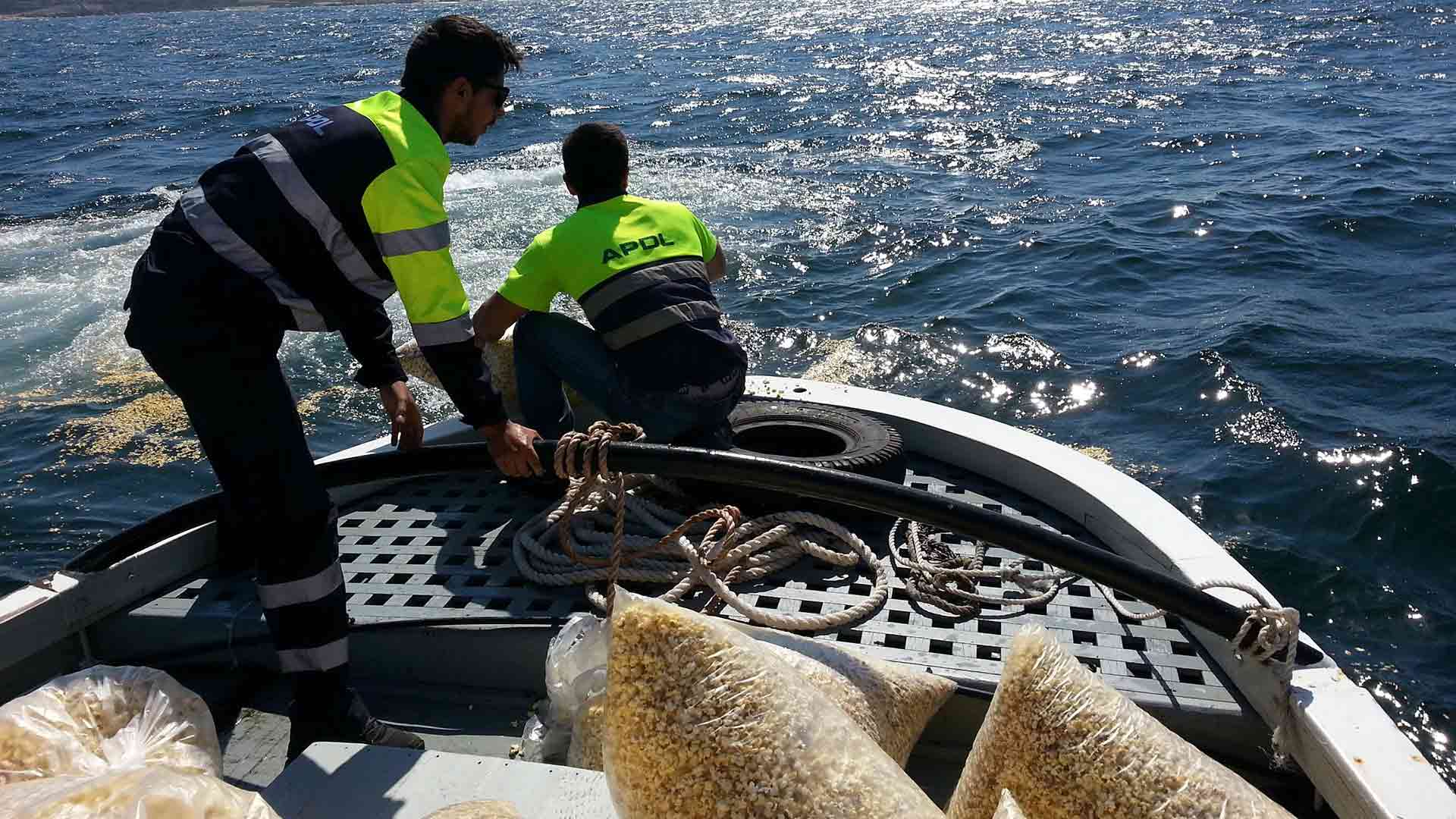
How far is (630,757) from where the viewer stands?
1.62 m

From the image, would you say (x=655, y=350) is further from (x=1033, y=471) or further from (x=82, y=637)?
(x=82, y=637)

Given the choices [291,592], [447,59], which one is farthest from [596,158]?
[291,592]

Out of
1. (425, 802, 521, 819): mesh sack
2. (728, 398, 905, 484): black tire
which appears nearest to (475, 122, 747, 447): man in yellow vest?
(728, 398, 905, 484): black tire

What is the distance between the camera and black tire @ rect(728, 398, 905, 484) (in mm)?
3887

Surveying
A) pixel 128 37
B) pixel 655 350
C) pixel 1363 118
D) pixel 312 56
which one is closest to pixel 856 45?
pixel 1363 118

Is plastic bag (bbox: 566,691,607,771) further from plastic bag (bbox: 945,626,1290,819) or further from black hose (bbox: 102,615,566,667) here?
plastic bag (bbox: 945,626,1290,819)

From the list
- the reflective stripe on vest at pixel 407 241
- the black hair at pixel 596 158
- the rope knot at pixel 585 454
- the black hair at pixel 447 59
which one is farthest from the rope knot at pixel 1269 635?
the black hair at pixel 596 158

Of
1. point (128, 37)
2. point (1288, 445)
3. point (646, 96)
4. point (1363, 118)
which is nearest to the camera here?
point (1288, 445)

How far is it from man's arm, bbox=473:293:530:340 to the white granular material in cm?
189

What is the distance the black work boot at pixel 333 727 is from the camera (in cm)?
277

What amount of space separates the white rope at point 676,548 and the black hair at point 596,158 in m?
1.14

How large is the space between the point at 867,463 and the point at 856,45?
85.8 ft

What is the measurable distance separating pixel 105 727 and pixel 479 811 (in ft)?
3.16

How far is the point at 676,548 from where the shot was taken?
3465mm
